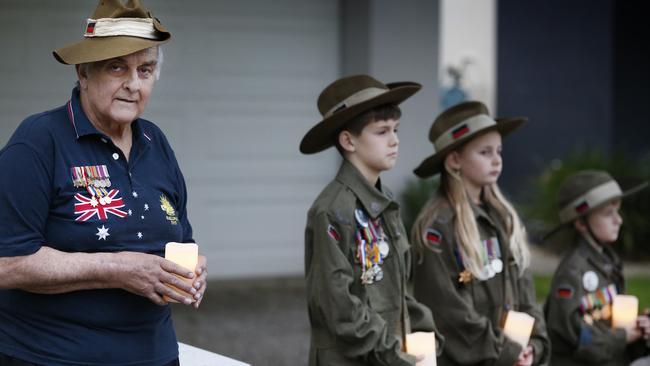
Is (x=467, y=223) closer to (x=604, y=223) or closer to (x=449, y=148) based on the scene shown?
(x=449, y=148)

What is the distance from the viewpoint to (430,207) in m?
5.04

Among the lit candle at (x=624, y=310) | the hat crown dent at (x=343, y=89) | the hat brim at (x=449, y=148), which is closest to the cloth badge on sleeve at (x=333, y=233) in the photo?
the hat crown dent at (x=343, y=89)

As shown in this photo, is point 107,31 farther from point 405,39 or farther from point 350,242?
point 405,39

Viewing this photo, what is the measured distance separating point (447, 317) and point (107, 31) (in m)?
2.40

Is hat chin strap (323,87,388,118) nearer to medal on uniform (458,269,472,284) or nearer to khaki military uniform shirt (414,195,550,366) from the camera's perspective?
khaki military uniform shirt (414,195,550,366)

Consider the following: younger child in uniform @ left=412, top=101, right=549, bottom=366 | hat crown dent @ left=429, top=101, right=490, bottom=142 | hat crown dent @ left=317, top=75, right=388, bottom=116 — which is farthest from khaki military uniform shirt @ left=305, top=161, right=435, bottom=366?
hat crown dent @ left=429, top=101, right=490, bottom=142

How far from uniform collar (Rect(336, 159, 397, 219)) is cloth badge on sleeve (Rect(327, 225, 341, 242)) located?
20cm

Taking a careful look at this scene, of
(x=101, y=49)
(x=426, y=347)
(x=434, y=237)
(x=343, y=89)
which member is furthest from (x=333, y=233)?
(x=101, y=49)

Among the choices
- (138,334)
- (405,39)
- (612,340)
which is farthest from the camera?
(405,39)

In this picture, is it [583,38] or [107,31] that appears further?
[583,38]

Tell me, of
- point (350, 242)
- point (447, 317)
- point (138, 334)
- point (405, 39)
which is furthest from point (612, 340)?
point (405, 39)

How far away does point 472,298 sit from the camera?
4.84 meters

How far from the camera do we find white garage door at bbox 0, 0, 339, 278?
8.74m

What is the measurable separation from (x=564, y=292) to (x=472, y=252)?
756 mm
